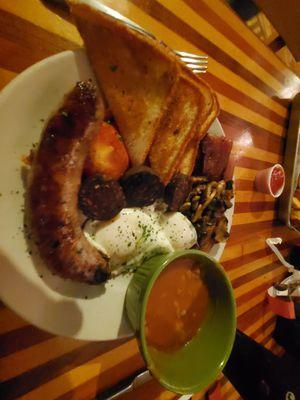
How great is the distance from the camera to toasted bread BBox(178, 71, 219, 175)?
111 cm

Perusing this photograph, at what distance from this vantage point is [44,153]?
757mm

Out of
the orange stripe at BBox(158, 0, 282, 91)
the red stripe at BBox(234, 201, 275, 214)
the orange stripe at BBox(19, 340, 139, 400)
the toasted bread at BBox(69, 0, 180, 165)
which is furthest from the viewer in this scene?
the red stripe at BBox(234, 201, 275, 214)

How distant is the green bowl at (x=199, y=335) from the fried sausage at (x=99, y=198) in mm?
205

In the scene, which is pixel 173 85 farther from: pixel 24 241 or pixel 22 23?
pixel 24 241

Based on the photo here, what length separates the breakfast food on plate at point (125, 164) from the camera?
0.76 meters

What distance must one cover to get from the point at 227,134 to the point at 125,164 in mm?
789

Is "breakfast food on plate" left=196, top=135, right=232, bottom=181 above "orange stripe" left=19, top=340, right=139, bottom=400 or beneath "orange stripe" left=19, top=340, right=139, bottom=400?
above

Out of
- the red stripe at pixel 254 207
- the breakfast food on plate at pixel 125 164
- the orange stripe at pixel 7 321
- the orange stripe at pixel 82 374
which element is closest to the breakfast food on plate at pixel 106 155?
the breakfast food on plate at pixel 125 164

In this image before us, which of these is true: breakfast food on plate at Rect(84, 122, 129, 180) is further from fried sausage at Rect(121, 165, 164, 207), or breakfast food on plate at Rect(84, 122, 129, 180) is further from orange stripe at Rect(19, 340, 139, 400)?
orange stripe at Rect(19, 340, 139, 400)

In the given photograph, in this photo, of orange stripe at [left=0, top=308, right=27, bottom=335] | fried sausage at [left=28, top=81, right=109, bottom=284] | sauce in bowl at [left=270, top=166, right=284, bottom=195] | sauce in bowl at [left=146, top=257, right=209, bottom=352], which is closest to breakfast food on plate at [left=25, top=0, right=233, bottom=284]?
fried sausage at [left=28, top=81, right=109, bottom=284]

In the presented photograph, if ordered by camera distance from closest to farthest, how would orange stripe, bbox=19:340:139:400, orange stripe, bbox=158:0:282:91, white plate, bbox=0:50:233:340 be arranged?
white plate, bbox=0:50:233:340
orange stripe, bbox=19:340:139:400
orange stripe, bbox=158:0:282:91

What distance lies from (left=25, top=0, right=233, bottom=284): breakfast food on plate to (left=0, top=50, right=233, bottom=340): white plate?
5 centimetres

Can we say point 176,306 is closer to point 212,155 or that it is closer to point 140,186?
point 140,186

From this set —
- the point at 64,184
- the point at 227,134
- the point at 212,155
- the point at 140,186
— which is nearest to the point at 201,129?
the point at 212,155
